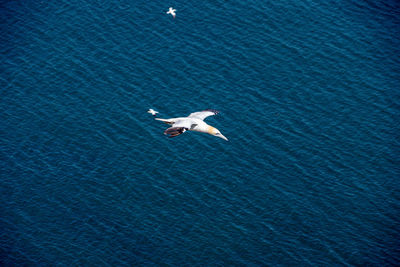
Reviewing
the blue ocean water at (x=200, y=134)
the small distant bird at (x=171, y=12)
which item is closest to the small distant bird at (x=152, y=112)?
the blue ocean water at (x=200, y=134)

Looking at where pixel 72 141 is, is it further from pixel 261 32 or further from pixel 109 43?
pixel 261 32

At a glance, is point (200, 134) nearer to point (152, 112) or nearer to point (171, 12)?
point (152, 112)

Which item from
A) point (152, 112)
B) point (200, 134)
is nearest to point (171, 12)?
point (152, 112)

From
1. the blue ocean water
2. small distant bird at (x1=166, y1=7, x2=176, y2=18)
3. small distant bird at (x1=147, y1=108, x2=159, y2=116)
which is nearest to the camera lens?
the blue ocean water

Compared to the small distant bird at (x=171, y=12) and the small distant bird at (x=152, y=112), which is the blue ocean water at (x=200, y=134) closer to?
the small distant bird at (x=152, y=112)

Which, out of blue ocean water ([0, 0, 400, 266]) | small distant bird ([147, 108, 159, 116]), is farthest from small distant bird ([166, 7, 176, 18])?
small distant bird ([147, 108, 159, 116])

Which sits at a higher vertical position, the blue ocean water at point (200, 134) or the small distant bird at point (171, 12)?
the small distant bird at point (171, 12)

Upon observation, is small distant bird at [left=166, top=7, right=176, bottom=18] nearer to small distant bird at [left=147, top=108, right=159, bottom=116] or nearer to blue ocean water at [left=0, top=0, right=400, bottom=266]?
blue ocean water at [left=0, top=0, right=400, bottom=266]

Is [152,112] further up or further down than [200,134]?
further down

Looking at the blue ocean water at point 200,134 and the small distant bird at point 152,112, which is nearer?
the blue ocean water at point 200,134
